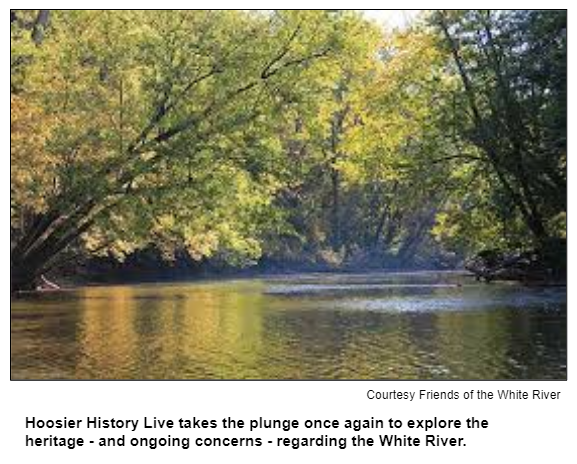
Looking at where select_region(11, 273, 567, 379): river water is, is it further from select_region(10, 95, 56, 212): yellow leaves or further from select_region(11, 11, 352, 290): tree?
select_region(10, 95, 56, 212): yellow leaves

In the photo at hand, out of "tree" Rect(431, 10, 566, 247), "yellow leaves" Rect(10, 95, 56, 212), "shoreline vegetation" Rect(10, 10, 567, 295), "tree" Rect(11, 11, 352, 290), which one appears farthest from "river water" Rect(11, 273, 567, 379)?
"tree" Rect(431, 10, 566, 247)

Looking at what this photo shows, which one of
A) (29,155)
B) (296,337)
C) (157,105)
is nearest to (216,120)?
(157,105)

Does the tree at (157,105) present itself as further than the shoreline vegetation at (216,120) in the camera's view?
Yes

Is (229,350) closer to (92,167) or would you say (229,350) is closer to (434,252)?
(92,167)

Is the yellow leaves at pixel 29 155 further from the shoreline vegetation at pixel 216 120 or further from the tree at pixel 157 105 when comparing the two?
the tree at pixel 157 105

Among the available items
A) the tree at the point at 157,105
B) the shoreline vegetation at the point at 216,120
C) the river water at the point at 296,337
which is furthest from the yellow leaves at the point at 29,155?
the river water at the point at 296,337

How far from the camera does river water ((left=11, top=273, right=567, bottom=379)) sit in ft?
59.5

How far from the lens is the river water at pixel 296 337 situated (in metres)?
18.1

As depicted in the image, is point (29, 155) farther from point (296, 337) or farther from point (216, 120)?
point (296, 337)

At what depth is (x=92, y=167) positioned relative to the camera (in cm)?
3825

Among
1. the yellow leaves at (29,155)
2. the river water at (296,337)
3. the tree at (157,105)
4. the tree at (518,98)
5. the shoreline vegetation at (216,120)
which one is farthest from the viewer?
the tree at (518,98)
